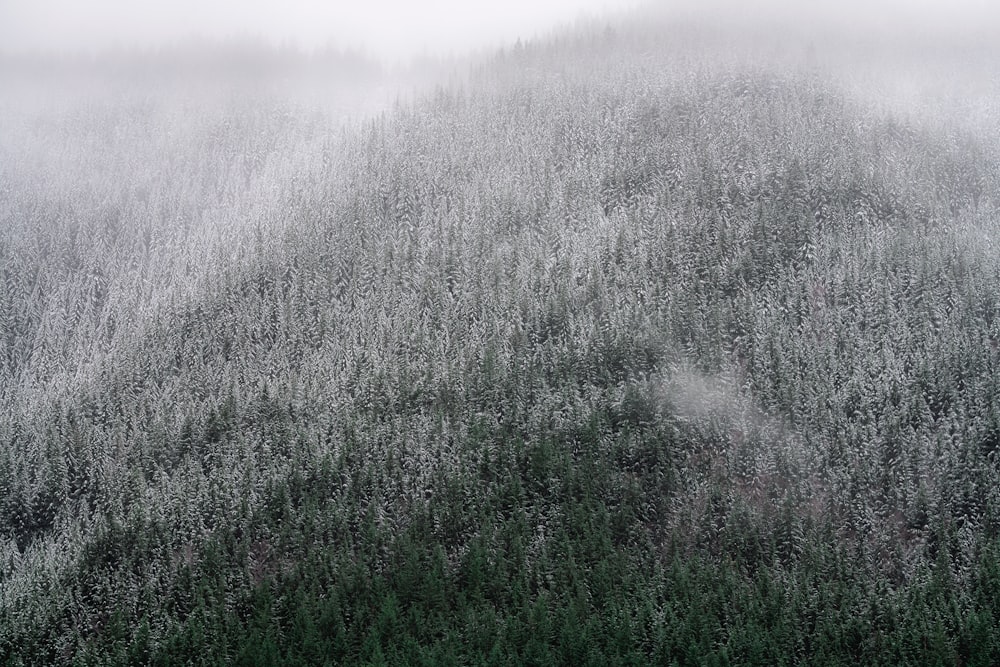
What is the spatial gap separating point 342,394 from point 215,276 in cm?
5556

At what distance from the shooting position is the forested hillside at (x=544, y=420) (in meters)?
98.2

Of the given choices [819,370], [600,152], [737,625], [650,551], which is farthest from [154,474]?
[600,152]

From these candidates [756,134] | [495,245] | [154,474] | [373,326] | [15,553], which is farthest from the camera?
[756,134]

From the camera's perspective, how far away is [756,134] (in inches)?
7672

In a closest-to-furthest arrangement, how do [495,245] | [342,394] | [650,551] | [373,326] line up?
[650,551] → [342,394] → [373,326] → [495,245]

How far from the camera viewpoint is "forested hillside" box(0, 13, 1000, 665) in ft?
322

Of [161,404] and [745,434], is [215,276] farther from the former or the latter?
[745,434]

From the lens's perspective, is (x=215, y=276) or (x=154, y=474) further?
(x=215, y=276)

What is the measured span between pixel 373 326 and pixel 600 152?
6863 cm

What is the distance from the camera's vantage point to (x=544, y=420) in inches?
5069

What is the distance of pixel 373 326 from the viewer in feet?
525

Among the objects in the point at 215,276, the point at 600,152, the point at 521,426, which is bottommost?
the point at 521,426

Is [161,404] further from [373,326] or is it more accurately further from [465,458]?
[465,458]

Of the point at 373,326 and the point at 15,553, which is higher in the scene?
the point at 373,326
